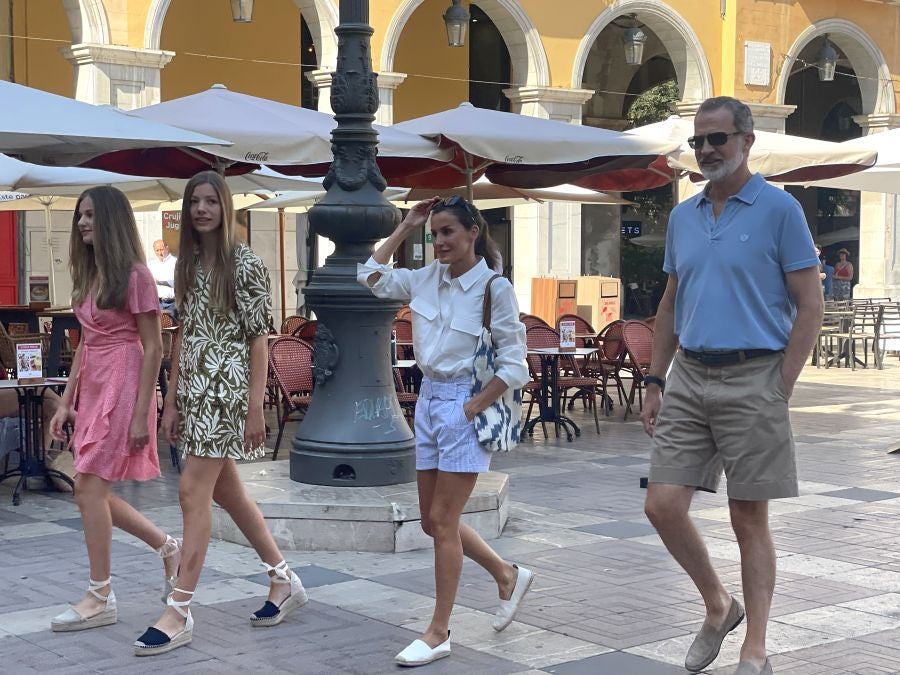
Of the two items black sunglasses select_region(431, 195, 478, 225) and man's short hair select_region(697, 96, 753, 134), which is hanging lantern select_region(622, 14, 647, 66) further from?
man's short hair select_region(697, 96, 753, 134)

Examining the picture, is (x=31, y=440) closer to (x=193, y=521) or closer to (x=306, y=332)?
(x=193, y=521)

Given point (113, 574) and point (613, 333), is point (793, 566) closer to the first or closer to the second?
point (113, 574)

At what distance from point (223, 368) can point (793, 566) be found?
9.69 ft

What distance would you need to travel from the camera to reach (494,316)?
4.90 metres

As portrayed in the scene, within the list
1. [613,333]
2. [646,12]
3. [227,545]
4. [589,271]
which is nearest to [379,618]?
[227,545]

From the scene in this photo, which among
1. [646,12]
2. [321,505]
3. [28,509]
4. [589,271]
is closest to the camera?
[321,505]

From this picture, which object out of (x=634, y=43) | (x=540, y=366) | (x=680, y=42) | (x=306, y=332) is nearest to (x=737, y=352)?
(x=540, y=366)

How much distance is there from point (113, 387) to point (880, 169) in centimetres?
871

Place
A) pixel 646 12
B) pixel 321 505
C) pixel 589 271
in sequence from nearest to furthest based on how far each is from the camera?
pixel 321 505 → pixel 646 12 → pixel 589 271

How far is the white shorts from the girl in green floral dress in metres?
0.64

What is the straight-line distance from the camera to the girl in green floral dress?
201 inches

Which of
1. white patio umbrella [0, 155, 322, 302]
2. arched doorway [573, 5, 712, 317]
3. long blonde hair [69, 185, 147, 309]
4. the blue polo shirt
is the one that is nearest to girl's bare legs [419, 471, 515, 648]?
the blue polo shirt

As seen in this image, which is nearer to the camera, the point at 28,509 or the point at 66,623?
the point at 66,623

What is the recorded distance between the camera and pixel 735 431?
444cm
